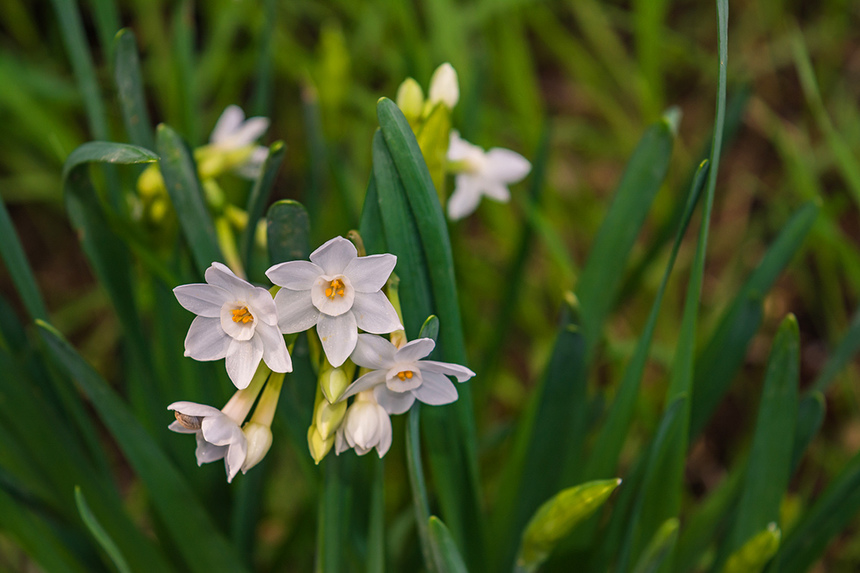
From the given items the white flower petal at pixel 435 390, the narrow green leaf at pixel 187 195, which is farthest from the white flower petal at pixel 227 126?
the white flower petal at pixel 435 390

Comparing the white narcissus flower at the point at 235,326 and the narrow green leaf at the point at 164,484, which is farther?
the narrow green leaf at the point at 164,484

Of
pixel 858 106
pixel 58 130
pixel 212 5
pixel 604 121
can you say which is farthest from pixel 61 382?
pixel 858 106

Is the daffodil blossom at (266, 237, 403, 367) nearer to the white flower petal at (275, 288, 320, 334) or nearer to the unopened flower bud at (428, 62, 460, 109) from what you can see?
the white flower petal at (275, 288, 320, 334)

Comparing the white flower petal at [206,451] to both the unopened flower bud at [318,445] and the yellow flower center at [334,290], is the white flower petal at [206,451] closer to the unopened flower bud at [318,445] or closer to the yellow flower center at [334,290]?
the unopened flower bud at [318,445]

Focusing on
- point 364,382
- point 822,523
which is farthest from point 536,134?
point 364,382

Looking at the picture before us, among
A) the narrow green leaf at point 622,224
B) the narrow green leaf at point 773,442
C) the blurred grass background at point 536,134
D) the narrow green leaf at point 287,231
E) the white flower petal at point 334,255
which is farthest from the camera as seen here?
the blurred grass background at point 536,134

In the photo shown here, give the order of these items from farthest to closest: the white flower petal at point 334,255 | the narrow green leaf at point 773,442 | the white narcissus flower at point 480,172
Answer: the white narcissus flower at point 480,172, the narrow green leaf at point 773,442, the white flower petal at point 334,255

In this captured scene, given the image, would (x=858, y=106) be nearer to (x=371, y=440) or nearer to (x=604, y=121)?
(x=604, y=121)
